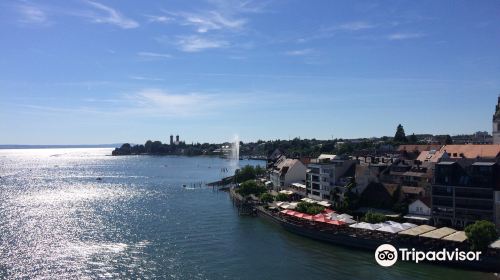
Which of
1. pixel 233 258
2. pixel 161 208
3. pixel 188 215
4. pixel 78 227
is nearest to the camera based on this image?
pixel 233 258

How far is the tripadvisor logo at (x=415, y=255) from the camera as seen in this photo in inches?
1738

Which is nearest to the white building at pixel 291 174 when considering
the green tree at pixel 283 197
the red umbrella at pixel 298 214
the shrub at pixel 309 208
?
the green tree at pixel 283 197

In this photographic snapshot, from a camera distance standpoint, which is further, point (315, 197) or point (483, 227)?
point (315, 197)

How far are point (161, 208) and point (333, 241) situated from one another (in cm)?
4012

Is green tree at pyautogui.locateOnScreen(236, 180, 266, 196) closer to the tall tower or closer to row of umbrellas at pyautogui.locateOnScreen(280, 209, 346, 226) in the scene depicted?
row of umbrellas at pyautogui.locateOnScreen(280, 209, 346, 226)

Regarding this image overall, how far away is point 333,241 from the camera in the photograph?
54812mm

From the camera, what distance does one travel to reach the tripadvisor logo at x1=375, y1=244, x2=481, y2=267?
44150 mm

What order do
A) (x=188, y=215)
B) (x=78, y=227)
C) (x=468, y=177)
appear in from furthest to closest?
(x=188, y=215) < (x=78, y=227) < (x=468, y=177)

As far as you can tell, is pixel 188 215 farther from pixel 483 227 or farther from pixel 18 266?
pixel 483 227

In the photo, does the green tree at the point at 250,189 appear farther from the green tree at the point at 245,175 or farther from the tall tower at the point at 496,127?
the tall tower at the point at 496,127

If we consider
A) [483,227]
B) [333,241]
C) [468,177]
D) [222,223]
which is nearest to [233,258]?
[333,241]

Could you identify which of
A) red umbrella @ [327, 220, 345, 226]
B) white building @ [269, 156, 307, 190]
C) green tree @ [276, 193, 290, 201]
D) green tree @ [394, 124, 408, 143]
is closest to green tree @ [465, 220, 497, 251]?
red umbrella @ [327, 220, 345, 226]

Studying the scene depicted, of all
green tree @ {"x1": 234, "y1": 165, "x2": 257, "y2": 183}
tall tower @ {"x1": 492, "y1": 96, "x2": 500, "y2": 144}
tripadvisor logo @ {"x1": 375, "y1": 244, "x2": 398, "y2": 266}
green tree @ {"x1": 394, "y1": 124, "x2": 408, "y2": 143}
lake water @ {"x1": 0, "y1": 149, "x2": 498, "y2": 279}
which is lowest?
lake water @ {"x1": 0, "y1": 149, "x2": 498, "y2": 279}

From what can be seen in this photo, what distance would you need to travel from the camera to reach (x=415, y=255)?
153 feet
